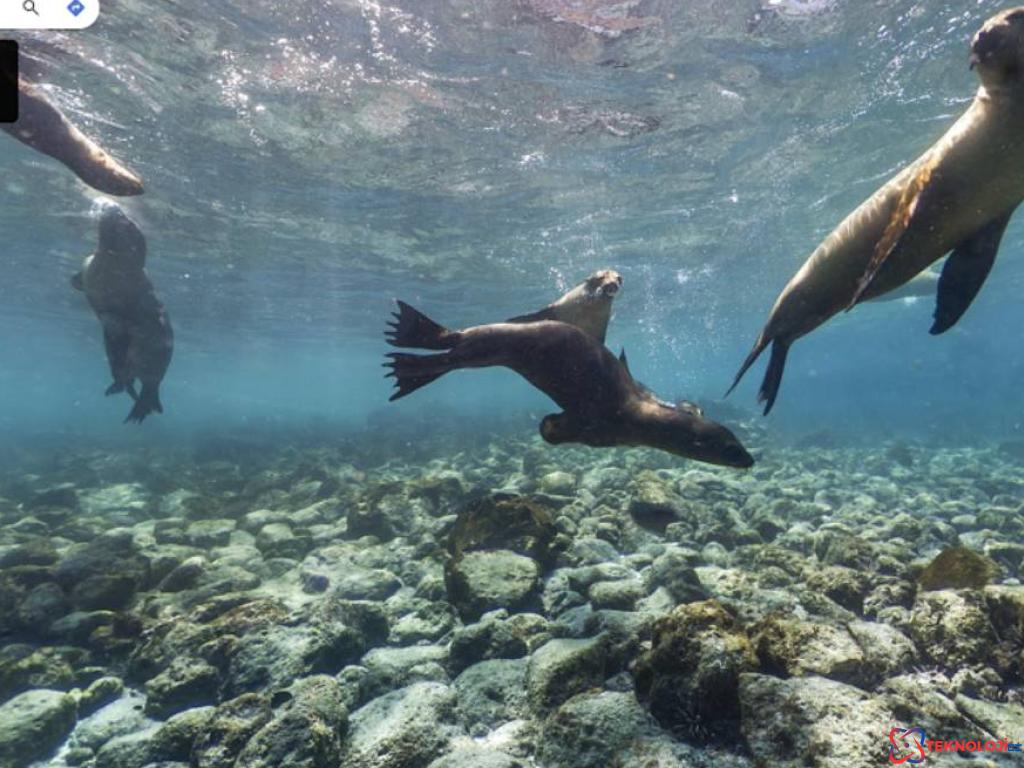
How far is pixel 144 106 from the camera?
12.0m

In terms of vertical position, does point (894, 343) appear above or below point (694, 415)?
above

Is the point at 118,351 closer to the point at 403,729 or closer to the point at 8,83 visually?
the point at 8,83

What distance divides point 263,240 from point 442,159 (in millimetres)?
9643

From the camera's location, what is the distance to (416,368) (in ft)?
13.8

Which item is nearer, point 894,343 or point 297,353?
point 297,353

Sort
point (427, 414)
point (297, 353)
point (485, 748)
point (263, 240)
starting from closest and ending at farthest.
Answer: point (485, 748), point (263, 240), point (427, 414), point (297, 353)

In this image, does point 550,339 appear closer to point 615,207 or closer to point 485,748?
point 485,748

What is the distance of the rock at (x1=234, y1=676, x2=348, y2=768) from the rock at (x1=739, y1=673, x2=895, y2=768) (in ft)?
8.35

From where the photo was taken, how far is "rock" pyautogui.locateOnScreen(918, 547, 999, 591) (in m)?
4.62

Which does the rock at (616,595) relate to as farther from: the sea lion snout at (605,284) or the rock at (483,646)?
the sea lion snout at (605,284)

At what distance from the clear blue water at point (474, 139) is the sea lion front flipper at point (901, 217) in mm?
7797

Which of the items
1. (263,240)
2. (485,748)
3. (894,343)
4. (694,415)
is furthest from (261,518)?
(894,343)

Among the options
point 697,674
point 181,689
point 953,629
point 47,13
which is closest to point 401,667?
point 181,689

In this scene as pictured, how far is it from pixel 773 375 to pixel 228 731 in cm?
547
